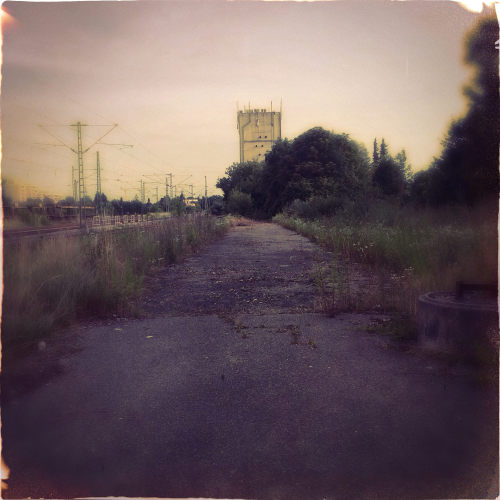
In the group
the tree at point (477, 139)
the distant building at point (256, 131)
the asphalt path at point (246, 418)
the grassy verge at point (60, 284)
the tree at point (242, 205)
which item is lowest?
the asphalt path at point (246, 418)

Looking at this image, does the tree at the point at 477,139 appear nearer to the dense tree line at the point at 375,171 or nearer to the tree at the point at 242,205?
the dense tree line at the point at 375,171

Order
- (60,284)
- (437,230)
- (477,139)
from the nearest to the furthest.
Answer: (477,139), (60,284), (437,230)

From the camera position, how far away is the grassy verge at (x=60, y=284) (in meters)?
4.16

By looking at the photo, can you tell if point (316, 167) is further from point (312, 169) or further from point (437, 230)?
point (437, 230)

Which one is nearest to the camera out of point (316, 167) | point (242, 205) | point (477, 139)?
point (477, 139)

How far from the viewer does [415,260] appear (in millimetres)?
6637

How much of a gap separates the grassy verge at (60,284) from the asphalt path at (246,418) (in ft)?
0.93

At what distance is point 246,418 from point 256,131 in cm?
7398

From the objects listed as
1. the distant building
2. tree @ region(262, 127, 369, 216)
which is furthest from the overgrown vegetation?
the distant building

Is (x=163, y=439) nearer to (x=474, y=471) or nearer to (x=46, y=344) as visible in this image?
(x=474, y=471)

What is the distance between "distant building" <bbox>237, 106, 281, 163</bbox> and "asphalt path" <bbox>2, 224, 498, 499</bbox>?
211 feet

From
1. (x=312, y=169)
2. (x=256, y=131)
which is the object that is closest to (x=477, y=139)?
(x=312, y=169)

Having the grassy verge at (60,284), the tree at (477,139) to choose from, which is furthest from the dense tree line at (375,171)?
the grassy verge at (60,284)

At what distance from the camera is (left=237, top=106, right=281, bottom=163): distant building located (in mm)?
69625
